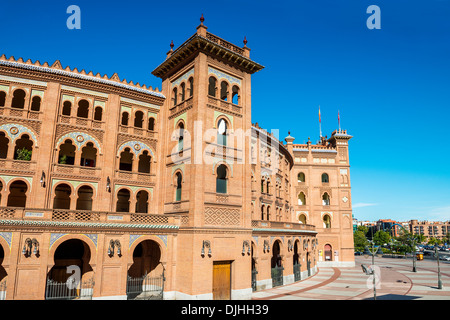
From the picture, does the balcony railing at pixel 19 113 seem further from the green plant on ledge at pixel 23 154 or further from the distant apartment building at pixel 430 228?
the distant apartment building at pixel 430 228

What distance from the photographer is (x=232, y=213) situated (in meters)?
24.6

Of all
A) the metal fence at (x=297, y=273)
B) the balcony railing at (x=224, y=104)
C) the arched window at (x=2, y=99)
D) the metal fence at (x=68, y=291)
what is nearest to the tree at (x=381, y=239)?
the metal fence at (x=297, y=273)

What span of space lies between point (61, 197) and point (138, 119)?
8.88 meters

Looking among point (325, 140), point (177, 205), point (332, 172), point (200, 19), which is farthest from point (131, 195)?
point (325, 140)

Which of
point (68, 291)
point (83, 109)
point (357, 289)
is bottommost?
point (357, 289)

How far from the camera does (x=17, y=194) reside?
24.5 metres

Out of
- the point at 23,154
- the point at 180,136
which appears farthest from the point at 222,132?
the point at 23,154

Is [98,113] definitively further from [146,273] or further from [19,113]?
[146,273]

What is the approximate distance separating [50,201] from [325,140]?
47.0m

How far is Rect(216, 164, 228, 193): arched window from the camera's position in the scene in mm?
24594

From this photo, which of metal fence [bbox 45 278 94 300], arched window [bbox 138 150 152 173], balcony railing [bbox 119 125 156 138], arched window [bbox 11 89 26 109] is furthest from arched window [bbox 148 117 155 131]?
metal fence [bbox 45 278 94 300]

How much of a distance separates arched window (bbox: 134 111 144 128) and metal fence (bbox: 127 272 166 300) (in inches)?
494

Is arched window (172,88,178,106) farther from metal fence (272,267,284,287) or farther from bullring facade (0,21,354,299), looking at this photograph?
metal fence (272,267,284,287)
